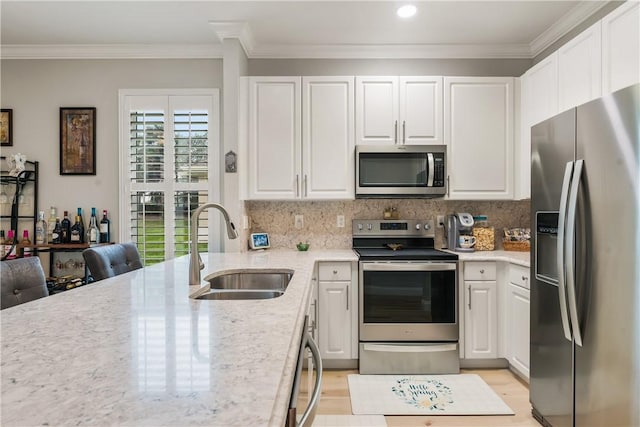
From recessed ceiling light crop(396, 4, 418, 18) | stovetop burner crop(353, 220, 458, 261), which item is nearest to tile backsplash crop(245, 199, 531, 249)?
stovetop burner crop(353, 220, 458, 261)

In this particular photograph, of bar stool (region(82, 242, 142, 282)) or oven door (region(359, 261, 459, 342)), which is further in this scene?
oven door (region(359, 261, 459, 342))

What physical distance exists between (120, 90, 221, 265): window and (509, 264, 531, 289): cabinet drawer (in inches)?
93.8

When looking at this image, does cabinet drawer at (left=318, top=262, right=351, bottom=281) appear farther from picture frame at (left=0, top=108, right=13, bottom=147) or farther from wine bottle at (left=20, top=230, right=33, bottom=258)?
picture frame at (left=0, top=108, right=13, bottom=147)

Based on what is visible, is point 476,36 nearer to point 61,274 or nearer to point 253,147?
point 253,147

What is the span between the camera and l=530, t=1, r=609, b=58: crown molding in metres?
2.42

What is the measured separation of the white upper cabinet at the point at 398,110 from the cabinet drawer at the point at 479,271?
3.28 ft

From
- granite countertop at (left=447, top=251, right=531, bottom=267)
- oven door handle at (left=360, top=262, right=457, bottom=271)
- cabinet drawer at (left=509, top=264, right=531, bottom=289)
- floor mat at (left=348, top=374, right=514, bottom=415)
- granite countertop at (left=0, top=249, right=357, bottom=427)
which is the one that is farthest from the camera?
oven door handle at (left=360, top=262, right=457, bottom=271)

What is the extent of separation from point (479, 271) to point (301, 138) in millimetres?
A: 1700

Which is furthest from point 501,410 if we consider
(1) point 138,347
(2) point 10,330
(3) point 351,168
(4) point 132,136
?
(4) point 132,136

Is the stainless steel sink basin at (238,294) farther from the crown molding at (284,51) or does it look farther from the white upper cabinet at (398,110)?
the crown molding at (284,51)

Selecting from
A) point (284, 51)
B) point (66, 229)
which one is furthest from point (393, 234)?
point (66, 229)

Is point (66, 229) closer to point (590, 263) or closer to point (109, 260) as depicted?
point (109, 260)

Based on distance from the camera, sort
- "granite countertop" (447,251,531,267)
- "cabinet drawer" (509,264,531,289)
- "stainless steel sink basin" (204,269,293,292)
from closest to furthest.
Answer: "stainless steel sink basin" (204,269,293,292), "cabinet drawer" (509,264,531,289), "granite countertop" (447,251,531,267)

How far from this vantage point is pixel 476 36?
9.57 ft
